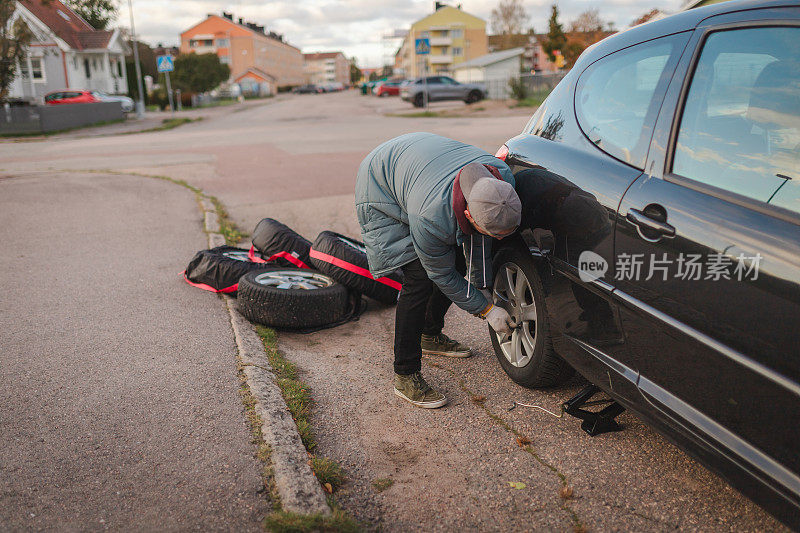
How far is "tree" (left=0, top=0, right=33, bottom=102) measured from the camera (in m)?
28.0

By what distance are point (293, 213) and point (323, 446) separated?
227 inches

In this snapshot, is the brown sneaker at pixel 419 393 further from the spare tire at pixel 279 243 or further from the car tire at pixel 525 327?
the spare tire at pixel 279 243

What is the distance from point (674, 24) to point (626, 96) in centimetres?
34

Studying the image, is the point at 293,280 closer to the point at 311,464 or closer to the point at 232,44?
the point at 311,464

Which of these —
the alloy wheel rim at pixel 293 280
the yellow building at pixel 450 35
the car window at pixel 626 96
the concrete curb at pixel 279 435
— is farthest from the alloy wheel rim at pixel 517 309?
the yellow building at pixel 450 35

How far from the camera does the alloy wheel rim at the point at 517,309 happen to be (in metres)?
3.40

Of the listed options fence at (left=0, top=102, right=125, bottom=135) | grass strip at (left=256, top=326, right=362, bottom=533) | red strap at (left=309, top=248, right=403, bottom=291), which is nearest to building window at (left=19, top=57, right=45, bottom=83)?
fence at (left=0, top=102, right=125, bottom=135)

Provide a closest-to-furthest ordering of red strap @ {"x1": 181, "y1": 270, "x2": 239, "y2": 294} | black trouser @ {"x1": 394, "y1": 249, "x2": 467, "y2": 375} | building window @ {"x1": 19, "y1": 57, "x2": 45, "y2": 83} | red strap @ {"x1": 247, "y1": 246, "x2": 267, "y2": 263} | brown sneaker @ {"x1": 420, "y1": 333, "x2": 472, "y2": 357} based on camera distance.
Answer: black trouser @ {"x1": 394, "y1": 249, "x2": 467, "y2": 375}, brown sneaker @ {"x1": 420, "y1": 333, "x2": 472, "y2": 357}, red strap @ {"x1": 181, "y1": 270, "x2": 239, "y2": 294}, red strap @ {"x1": 247, "y1": 246, "x2": 267, "y2": 263}, building window @ {"x1": 19, "y1": 57, "x2": 45, "y2": 83}

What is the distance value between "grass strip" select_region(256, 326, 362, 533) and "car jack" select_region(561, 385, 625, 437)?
Result: 1.16 metres

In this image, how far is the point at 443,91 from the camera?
1489 inches

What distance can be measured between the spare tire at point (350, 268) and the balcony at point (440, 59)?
97998 millimetres

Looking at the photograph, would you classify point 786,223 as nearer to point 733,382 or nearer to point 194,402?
point 733,382

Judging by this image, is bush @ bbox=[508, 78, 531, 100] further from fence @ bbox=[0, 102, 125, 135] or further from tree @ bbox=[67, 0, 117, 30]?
tree @ bbox=[67, 0, 117, 30]

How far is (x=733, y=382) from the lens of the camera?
2051mm
